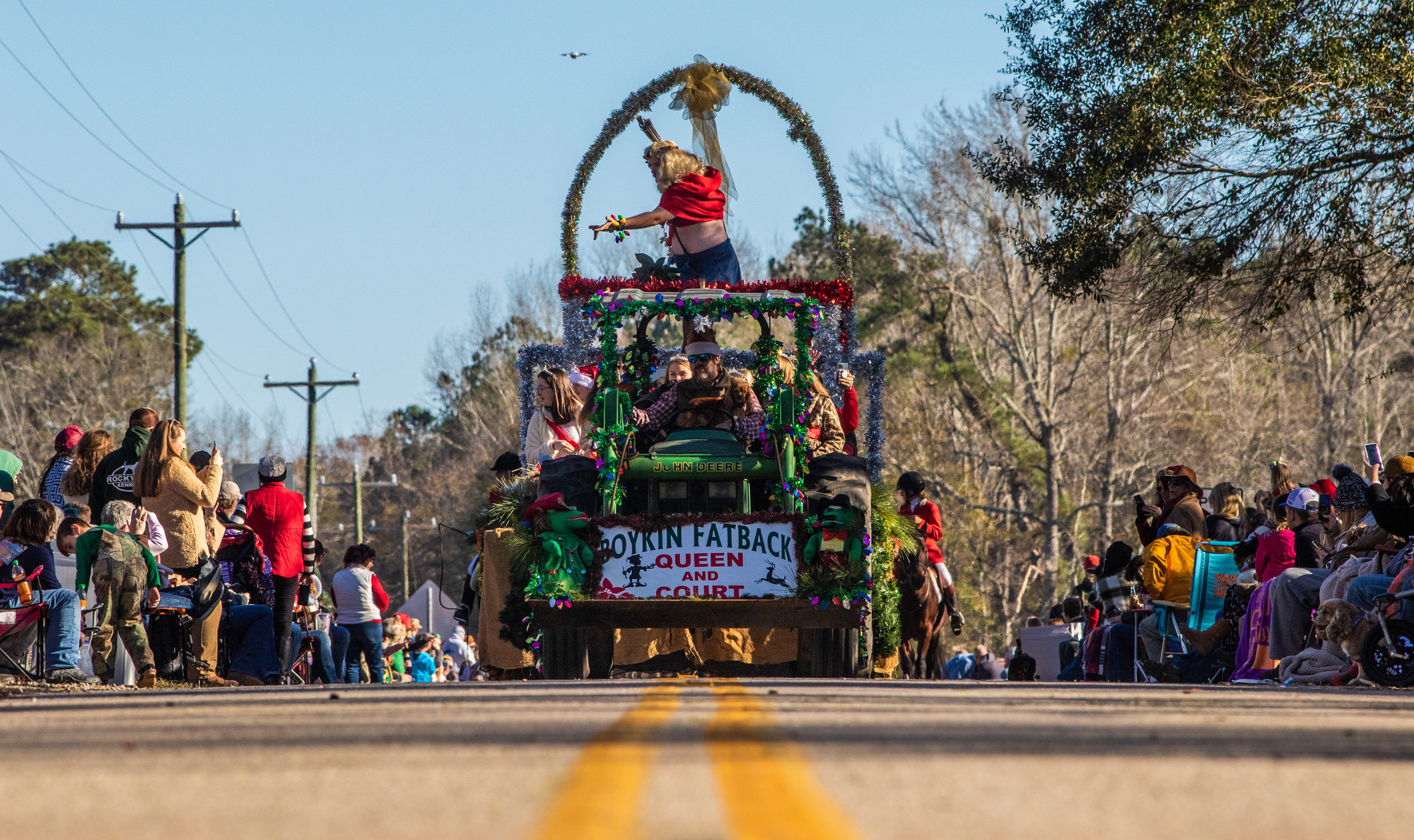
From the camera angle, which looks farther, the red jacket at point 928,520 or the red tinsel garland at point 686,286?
the red jacket at point 928,520

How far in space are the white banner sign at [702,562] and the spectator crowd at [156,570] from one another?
2984 millimetres

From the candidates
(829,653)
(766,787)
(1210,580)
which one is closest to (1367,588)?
(1210,580)

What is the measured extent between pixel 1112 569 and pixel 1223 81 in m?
5.33

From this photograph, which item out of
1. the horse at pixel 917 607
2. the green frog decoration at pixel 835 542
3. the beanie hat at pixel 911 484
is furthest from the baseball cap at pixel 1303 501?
the green frog decoration at pixel 835 542

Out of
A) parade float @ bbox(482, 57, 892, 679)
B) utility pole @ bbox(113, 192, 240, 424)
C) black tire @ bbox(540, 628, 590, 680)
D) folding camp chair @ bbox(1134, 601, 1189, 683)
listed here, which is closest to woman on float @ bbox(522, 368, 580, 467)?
parade float @ bbox(482, 57, 892, 679)

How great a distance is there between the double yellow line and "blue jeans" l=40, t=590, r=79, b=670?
21.3ft

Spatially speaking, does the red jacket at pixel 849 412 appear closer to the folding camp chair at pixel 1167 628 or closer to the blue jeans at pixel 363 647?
the folding camp chair at pixel 1167 628

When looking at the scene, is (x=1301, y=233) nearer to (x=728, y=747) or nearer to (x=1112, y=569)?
(x=1112, y=569)

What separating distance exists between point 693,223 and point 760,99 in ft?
9.73

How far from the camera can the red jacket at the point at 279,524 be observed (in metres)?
14.3

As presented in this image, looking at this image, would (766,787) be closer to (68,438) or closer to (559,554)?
(559,554)

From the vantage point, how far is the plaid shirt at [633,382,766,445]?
12.7m

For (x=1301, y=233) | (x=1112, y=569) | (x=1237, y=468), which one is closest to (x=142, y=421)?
(x=1112, y=569)

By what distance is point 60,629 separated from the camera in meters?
12.2
